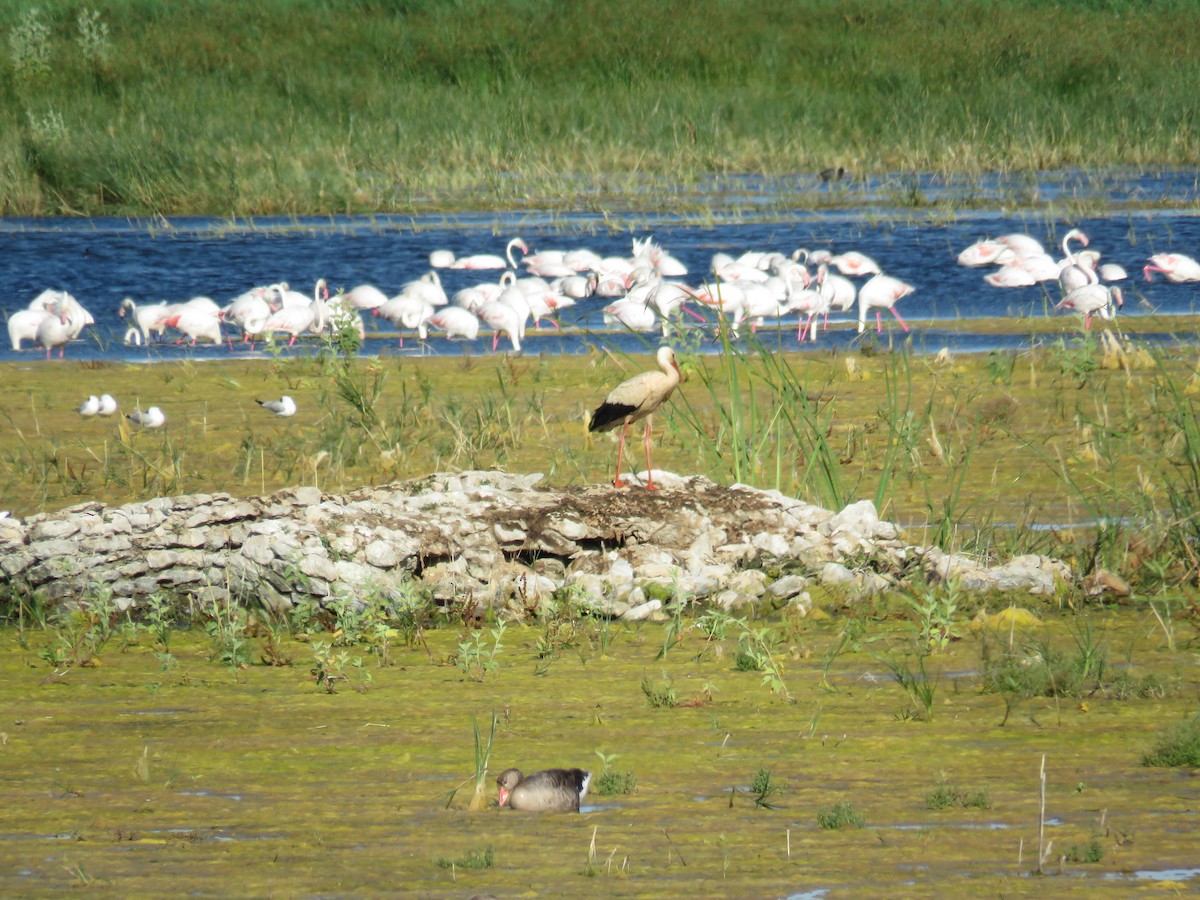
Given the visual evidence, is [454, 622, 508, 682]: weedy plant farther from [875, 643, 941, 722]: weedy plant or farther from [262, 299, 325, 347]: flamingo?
[262, 299, 325, 347]: flamingo

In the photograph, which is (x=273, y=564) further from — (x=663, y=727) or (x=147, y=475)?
(x=147, y=475)

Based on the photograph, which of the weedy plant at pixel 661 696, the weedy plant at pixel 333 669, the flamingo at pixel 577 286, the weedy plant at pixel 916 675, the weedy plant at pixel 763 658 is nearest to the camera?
the weedy plant at pixel 916 675

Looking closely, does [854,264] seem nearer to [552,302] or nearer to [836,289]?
[836,289]

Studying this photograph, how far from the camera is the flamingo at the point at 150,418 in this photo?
36.1 ft

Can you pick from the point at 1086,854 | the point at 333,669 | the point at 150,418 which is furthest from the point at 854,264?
the point at 1086,854

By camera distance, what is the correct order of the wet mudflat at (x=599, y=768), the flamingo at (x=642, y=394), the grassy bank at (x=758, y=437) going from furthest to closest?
the flamingo at (x=642, y=394), the grassy bank at (x=758, y=437), the wet mudflat at (x=599, y=768)

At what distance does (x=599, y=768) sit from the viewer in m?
4.65

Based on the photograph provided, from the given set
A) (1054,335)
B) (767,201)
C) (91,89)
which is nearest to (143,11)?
(91,89)

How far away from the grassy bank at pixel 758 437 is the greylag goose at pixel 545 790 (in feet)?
9.72

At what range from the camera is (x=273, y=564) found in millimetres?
6727

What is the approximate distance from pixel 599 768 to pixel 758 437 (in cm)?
516

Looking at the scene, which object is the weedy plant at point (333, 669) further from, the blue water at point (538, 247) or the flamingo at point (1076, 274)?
the flamingo at point (1076, 274)

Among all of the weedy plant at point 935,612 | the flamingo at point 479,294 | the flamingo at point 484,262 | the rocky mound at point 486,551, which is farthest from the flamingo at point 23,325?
the weedy plant at point 935,612

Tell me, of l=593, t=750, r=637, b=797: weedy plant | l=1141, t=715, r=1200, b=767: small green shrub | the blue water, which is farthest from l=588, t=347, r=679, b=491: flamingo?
the blue water
